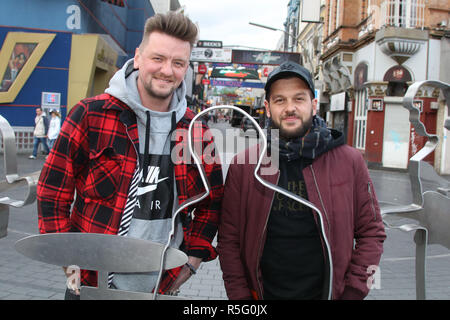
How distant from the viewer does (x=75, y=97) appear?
15320 millimetres

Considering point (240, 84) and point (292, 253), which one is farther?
point (240, 84)

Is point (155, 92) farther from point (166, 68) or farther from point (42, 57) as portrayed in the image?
point (42, 57)

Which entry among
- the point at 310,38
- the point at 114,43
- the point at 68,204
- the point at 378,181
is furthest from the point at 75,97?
the point at 310,38

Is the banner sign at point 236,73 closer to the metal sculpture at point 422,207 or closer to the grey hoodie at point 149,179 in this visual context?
the metal sculpture at point 422,207

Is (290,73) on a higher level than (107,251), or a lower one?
higher

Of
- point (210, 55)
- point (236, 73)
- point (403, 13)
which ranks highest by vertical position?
point (210, 55)

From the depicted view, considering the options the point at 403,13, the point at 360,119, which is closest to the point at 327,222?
the point at 403,13

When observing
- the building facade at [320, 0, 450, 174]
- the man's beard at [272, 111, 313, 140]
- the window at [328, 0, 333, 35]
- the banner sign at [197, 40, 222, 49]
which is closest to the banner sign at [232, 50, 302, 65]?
the banner sign at [197, 40, 222, 49]

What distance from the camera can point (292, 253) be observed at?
189 cm

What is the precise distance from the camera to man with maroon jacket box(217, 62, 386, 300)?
187 cm

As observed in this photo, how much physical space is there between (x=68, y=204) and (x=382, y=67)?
55.1 feet

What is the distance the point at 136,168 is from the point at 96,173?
0.18m

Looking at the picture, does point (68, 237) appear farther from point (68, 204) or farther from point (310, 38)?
point (310, 38)

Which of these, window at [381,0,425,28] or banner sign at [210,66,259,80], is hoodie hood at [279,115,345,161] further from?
banner sign at [210,66,259,80]
